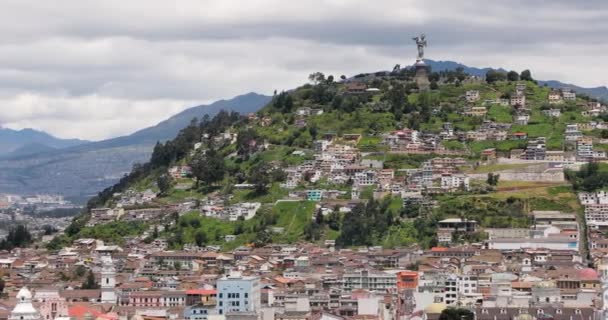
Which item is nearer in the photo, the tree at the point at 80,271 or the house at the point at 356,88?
the tree at the point at 80,271

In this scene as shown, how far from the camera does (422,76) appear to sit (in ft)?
467

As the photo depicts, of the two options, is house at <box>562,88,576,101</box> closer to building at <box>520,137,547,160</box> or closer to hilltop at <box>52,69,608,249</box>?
hilltop at <box>52,69,608,249</box>

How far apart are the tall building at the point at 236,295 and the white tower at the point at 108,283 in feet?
29.6

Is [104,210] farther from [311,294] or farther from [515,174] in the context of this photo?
[311,294]

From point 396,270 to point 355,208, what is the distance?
705 inches

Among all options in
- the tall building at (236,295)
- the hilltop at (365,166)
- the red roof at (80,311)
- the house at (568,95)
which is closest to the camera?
the red roof at (80,311)

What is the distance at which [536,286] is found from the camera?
78625mm

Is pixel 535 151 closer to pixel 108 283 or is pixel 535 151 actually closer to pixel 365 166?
pixel 365 166

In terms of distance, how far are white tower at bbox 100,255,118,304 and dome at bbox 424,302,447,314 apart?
17.3 m

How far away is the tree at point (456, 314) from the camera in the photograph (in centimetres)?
6738

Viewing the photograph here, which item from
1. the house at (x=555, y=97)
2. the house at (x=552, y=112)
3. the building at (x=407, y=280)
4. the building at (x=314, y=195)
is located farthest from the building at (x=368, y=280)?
the house at (x=555, y=97)

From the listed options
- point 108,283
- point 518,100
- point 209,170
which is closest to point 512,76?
point 518,100

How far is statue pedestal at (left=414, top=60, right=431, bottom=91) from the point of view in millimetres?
138438

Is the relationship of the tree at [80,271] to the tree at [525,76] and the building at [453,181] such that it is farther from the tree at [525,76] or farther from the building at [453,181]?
the tree at [525,76]
